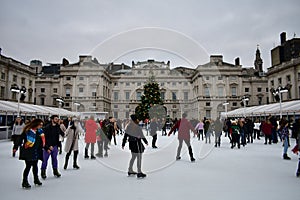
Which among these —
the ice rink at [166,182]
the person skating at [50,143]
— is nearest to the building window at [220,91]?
the ice rink at [166,182]

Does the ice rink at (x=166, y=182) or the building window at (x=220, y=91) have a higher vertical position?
the building window at (x=220, y=91)

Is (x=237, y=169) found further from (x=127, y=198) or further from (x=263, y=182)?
(x=127, y=198)

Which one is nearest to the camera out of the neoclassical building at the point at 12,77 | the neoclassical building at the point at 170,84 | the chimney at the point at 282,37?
the neoclassical building at the point at 170,84

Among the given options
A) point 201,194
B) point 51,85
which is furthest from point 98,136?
point 51,85

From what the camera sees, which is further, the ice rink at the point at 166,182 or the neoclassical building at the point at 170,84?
the neoclassical building at the point at 170,84

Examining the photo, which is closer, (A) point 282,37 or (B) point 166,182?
(B) point 166,182

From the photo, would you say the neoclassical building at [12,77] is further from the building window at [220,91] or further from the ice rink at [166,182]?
the building window at [220,91]

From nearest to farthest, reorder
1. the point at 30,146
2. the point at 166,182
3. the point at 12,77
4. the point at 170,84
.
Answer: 1. the point at 30,146
2. the point at 166,182
3. the point at 170,84
4. the point at 12,77

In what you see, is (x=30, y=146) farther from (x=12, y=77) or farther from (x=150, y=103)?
(x=12, y=77)

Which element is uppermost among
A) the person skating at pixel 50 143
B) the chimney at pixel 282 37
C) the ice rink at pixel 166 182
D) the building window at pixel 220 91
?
the chimney at pixel 282 37

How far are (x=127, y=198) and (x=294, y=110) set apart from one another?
20.2 m

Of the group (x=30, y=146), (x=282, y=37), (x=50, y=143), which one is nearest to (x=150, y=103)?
(x=50, y=143)

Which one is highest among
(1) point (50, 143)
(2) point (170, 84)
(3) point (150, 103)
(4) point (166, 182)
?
(2) point (170, 84)

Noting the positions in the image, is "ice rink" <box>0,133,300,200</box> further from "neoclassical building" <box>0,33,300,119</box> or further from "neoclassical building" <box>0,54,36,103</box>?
"neoclassical building" <box>0,54,36,103</box>
